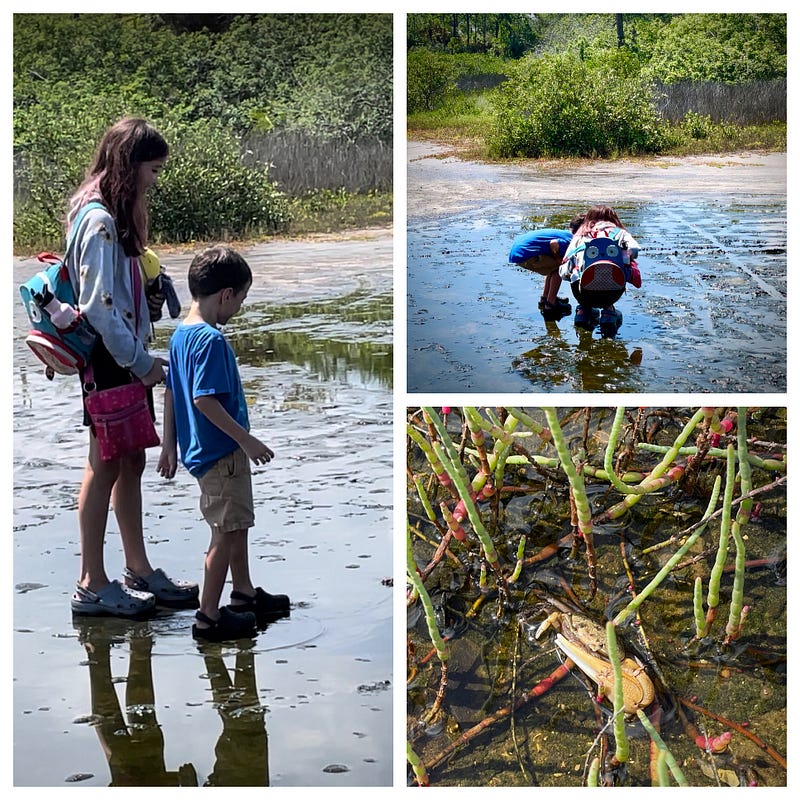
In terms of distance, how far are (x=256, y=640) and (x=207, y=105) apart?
547 centimetres

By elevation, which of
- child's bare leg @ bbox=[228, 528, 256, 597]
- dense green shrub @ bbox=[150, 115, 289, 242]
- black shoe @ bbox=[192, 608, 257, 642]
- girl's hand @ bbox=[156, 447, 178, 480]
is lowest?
black shoe @ bbox=[192, 608, 257, 642]

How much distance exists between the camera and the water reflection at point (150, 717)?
2.65m

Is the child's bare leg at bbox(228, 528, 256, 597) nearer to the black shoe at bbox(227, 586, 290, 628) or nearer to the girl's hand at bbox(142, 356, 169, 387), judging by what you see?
the black shoe at bbox(227, 586, 290, 628)

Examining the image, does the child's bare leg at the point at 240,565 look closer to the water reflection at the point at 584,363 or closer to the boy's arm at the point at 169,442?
the boy's arm at the point at 169,442

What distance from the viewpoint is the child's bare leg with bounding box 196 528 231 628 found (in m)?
3.20

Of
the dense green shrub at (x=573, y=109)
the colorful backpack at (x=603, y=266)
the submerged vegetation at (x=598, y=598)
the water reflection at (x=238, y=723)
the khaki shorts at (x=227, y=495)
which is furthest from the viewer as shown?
the dense green shrub at (x=573, y=109)

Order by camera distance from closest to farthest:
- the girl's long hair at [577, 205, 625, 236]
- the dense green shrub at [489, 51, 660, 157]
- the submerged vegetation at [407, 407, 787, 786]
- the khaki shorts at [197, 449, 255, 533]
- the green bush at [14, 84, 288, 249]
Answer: the submerged vegetation at [407, 407, 787, 786], the khaki shorts at [197, 449, 255, 533], the girl's long hair at [577, 205, 625, 236], the dense green shrub at [489, 51, 660, 157], the green bush at [14, 84, 288, 249]

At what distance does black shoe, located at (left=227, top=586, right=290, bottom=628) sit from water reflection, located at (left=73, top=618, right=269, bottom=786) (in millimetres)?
164

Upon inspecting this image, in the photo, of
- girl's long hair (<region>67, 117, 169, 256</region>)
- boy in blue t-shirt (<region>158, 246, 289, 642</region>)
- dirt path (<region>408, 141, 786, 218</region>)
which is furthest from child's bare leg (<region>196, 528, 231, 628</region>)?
dirt path (<region>408, 141, 786, 218</region>)

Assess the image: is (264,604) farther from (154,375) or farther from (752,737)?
(752,737)

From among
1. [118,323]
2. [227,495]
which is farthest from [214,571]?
[118,323]

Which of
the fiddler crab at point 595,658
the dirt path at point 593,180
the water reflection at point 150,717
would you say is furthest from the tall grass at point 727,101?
the water reflection at point 150,717

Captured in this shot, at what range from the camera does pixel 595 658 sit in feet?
9.84

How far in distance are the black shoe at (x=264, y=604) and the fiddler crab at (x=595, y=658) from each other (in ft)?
2.68
